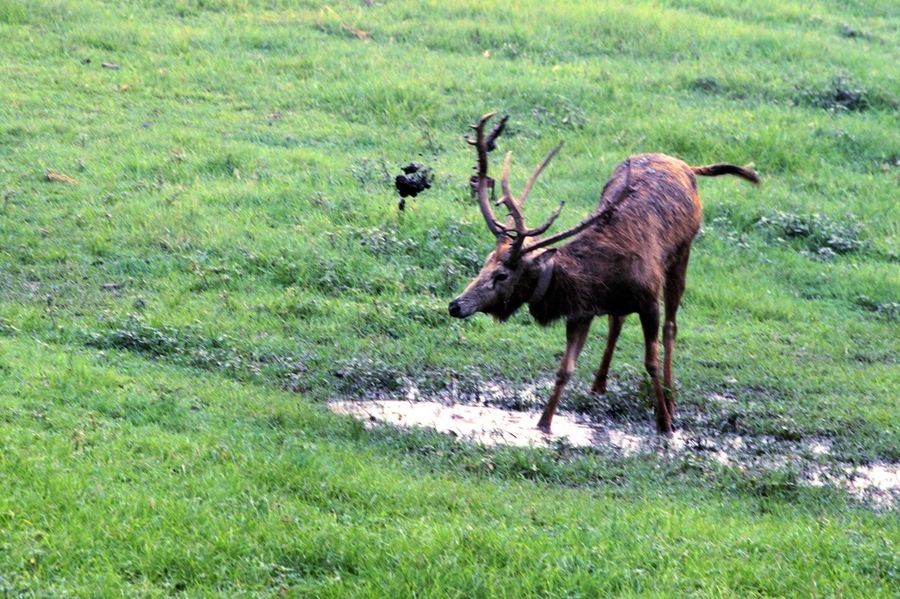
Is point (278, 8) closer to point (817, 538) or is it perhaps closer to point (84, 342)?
point (84, 342)

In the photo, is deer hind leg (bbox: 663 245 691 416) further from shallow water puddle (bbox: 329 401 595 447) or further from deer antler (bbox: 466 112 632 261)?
deer antler (bbox: 466 112 632 261)

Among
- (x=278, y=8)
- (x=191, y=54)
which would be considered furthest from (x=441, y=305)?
(x=278, y=8)

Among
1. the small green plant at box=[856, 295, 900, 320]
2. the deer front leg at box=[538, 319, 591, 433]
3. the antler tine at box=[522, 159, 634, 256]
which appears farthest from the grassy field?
the antler tine at box=[522, 159, 634, 256]

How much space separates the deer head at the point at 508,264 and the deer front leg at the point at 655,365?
2.94 feet

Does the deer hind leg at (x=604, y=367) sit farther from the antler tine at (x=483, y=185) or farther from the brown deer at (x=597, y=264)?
the antler tine at (x=483, y=185)

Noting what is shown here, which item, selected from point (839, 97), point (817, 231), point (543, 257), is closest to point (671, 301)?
point (543, 257)

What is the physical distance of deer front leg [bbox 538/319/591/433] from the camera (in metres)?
7.45

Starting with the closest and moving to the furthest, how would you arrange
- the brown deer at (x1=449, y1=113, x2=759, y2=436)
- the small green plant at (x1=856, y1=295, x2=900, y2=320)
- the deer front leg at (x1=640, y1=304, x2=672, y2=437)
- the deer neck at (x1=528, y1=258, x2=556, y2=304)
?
the brown deer at (x1=449, y1=113, x2=759, y2=436) < the deer neck at (x1=528, y1=258, x2=556, y2=304) < the deer front leg at (x1=640, y1=304, x2=672, y2=437) < the small green plant at (x1=856, y1=295, x2=900, y2=320)

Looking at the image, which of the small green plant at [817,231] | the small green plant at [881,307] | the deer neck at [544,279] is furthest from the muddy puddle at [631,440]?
the small green plant at [817,231]

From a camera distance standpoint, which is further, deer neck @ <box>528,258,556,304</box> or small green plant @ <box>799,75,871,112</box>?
small green plant @ <box>799,75,871,112</box>

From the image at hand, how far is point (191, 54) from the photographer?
14.9 m

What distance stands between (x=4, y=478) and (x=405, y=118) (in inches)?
355

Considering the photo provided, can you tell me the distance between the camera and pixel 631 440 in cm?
745

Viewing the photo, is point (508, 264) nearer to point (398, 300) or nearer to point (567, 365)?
point (567, 365)
